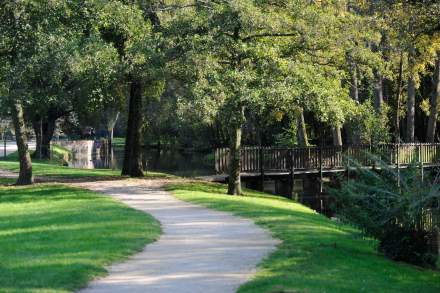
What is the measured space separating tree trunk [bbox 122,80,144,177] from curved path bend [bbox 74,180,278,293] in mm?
11659

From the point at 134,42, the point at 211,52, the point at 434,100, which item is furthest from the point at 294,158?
the point at 434,100

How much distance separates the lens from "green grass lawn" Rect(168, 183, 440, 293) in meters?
9.83

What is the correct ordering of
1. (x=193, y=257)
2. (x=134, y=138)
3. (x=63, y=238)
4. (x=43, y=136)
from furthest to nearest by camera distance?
(x=43, y=136), (x=134, y=138), (x=63, y=238), (x=193, y=257)

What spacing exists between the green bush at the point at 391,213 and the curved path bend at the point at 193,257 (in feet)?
6.13

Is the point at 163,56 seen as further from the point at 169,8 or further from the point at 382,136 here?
the point at 382,136

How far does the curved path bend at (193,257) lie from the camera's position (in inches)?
384

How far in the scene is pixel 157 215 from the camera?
18.1 meters

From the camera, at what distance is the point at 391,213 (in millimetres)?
12781

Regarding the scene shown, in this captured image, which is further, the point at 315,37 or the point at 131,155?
the point at 131,155

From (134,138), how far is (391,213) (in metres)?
20.5

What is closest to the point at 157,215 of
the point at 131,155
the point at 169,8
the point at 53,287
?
the point at 53,287

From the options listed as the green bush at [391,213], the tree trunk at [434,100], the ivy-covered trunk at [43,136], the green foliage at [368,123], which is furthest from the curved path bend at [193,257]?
the ivy-covered trunk at [43,136]

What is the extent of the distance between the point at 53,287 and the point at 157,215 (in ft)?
28.9

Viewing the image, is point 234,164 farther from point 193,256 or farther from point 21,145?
point 193,256
